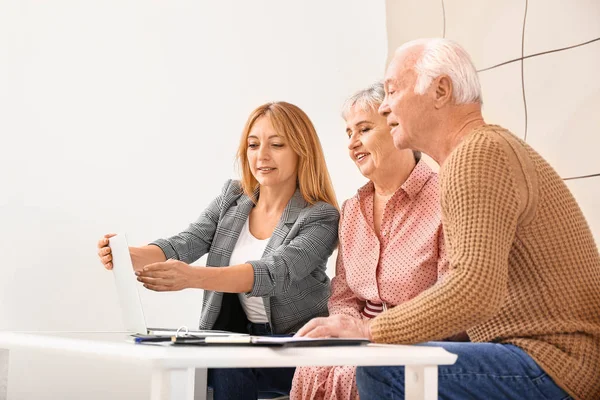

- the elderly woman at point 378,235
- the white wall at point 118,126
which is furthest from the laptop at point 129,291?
the white wall at point 118,126

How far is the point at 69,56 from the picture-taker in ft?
10.1

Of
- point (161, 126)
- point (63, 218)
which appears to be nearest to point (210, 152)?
point (161, 126)

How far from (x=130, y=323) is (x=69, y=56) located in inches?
70.0

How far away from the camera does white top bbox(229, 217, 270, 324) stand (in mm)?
2336

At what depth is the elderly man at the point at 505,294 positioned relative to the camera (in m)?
1.30

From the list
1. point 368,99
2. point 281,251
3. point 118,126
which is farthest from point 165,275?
point 118,126

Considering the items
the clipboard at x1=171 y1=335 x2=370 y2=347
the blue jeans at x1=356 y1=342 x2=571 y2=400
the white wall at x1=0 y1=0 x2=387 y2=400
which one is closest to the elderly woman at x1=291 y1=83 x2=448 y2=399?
the blue jeans at x1=356 y1=342 x2=571 y2=400

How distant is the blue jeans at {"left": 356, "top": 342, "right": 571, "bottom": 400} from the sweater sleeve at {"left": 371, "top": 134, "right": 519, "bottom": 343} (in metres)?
0.08

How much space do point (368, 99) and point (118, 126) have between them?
128 centimetres

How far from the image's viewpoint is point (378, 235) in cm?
215

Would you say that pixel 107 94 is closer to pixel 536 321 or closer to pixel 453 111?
pixel 453 111

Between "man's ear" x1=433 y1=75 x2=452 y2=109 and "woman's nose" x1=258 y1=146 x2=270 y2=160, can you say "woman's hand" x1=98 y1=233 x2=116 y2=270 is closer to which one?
"woman's nose" x1=258 y1=146 x2=270 y2=160

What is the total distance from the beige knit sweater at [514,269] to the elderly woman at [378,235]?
51 centimetres

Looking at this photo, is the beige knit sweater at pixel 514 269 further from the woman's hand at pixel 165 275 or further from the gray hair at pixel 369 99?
the gray hair at pixel 369 99
